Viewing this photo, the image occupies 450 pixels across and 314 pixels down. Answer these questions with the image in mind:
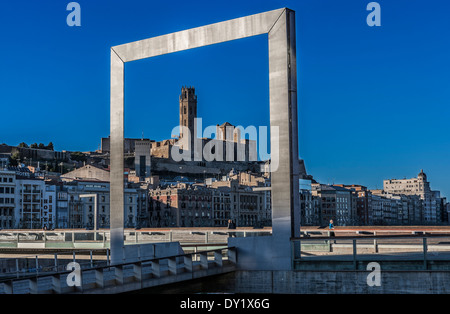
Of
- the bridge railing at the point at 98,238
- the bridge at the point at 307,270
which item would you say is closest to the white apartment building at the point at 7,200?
the bridge railing at the point at 98,238

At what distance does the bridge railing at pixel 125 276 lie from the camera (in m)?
12.4

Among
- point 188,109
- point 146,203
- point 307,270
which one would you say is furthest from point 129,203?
point 307,270

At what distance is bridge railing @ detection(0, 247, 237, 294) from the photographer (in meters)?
12.4

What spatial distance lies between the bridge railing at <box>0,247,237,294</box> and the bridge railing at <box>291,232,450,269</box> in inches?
81.7

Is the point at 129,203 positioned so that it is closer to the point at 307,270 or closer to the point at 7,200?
the point at 7,200

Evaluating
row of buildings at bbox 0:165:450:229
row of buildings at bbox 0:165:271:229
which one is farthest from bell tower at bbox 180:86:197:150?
row of buildings at bbox 0:165:271:229

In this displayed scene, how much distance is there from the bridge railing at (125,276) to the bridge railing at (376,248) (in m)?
2.07

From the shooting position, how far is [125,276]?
1459 centimetres

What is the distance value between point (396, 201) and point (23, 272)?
17338 cm

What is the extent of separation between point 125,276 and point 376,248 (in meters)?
5.75

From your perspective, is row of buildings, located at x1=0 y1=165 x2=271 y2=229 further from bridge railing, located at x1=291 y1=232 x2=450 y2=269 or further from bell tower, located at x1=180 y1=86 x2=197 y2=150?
bridge railing, located at x1=291 y1=232 x2=450 y2=269

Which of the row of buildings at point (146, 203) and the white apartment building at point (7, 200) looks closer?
the white apartment building at point (7, 200)

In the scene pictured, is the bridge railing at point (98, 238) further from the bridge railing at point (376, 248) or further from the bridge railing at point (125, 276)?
the bridge railing at point (376, 248)
